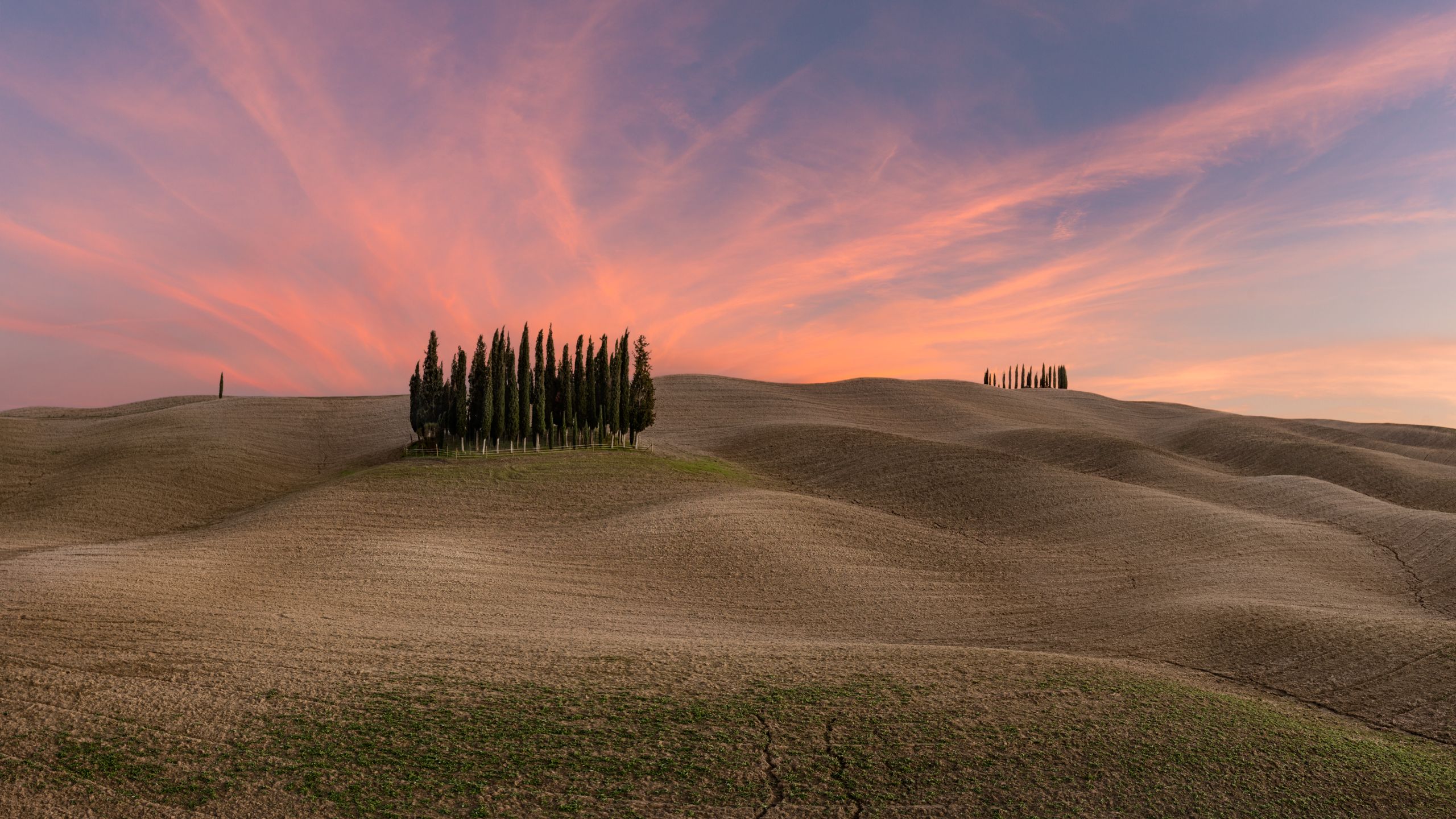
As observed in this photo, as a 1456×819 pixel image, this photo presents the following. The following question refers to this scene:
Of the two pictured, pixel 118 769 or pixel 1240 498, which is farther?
pixel 1240 498

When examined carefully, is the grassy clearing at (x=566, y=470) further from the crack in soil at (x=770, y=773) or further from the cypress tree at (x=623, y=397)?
the crack in soil at (x=770, y=773)

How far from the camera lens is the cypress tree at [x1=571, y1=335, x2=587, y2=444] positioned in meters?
64.7

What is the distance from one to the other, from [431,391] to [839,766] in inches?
2228

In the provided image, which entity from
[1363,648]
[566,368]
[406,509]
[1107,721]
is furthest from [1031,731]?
[566,368]

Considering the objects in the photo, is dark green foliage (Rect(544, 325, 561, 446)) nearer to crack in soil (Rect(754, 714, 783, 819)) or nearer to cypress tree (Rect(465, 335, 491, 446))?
cypress tree (Rect(465, 335, 491, 446))

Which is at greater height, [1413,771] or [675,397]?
[675,397]

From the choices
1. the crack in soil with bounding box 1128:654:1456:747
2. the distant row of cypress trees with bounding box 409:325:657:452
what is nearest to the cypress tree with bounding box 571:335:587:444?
the distant row of cypress trees with bounding box 409:325:657:452

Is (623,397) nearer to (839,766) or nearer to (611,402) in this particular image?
(611,402)

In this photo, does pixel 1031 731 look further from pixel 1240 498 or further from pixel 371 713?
pixel 1240 498

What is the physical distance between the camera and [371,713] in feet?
46.2

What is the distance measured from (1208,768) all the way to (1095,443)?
5950 centimetres

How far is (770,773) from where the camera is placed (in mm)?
12180

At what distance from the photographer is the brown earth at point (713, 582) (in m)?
15.1

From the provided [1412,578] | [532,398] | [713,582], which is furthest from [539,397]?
[1412,578]
